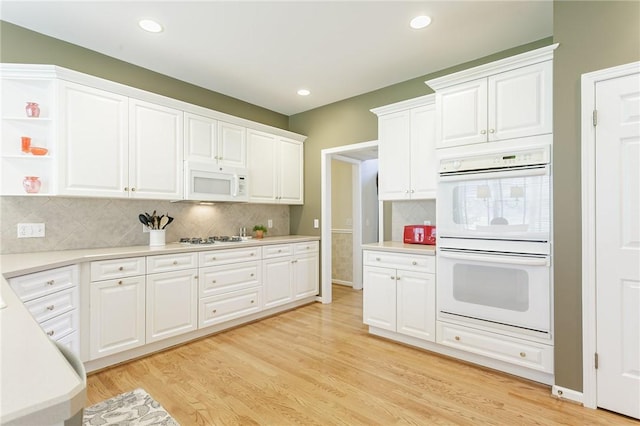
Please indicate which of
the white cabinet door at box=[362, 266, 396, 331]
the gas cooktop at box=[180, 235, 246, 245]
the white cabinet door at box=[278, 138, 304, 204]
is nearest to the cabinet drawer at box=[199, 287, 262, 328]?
the gas cooktop at box=[180, 235, 246, 245]

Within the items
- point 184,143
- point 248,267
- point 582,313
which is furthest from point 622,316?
point 184,143

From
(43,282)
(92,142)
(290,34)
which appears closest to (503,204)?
(290,34)

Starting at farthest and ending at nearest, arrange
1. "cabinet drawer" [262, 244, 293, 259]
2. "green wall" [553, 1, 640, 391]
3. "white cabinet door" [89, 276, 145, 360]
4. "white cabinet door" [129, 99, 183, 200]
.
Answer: "cabinet drawer" [262, 244, 293, 259] → "white cabinet door" [129, 99, 183, 200] → "white cabinet door" [89, 276, 145, 360] → "green wall" [553, 1, 640, 391]

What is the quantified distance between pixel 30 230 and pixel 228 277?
1.73 m

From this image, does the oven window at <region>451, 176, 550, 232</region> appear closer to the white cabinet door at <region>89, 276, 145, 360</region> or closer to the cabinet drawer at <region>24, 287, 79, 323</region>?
the white cabinet door at <region>89, 276, 145, 360</region>

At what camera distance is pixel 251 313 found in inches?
147

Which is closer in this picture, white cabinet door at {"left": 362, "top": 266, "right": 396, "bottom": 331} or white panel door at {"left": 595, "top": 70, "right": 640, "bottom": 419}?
white panel door at {"left": 595, "top": 70, "right": 640, "bottom": 419}

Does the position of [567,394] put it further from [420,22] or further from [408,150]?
[420,22]

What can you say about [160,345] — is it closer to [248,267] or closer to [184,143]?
[248,267]

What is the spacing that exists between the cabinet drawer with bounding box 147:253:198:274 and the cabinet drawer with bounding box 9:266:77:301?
22.5 inches

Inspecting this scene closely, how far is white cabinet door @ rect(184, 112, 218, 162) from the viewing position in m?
3.45

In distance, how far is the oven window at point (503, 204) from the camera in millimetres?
2342

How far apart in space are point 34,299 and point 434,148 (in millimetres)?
3347

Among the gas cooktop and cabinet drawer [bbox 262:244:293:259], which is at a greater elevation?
the gas cooktop
